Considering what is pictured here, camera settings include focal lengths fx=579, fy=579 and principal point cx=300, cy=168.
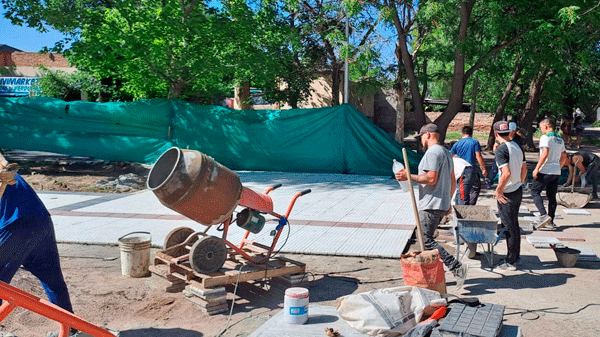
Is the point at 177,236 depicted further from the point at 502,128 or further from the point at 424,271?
the point at 502,128

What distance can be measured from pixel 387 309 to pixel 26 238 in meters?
2.94

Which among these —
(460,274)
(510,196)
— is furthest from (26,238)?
(510,196)

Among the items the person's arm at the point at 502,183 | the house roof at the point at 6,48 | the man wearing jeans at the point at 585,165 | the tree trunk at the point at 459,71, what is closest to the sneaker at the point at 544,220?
the person's arm at the point at 502,183

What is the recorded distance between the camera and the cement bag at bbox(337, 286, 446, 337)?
15.8ft

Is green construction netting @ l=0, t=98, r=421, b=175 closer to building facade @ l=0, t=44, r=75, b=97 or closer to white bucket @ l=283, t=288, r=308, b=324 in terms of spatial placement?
white bucket @ l=283, t=288, r=308, b=324

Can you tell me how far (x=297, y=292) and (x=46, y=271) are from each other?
207 cm

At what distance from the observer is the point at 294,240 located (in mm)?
8453

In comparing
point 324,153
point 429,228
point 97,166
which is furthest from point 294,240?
point 97,166

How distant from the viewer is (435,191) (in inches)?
249

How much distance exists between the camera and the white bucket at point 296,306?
5035 millimetres

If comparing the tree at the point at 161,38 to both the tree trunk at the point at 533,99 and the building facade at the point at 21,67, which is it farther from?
the building facade at the point at 21,67

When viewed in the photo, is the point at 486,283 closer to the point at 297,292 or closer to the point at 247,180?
the point at 297,292

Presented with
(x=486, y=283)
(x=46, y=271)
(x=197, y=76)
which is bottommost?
(x=486, y=283)

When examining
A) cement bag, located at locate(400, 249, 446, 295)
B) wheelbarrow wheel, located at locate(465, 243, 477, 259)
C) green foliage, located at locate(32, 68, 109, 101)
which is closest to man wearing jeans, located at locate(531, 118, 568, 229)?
wheelbarrow wheel, located at locate(465, 243, 477, 259)
